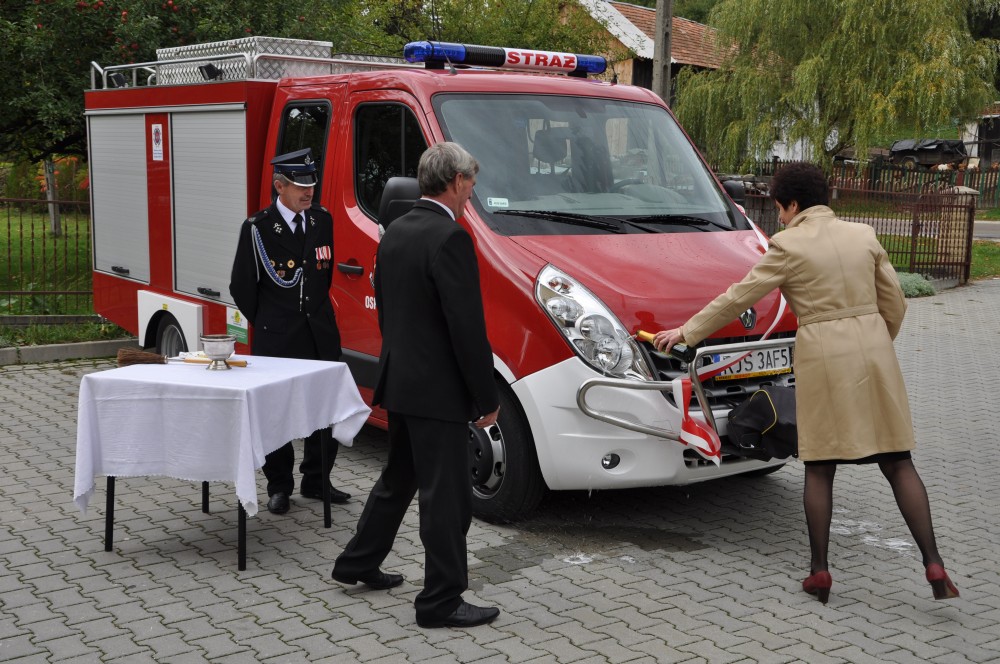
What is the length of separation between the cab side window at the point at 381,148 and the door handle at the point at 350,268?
0.30 metres

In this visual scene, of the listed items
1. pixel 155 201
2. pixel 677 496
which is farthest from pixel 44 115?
pixel 677 496

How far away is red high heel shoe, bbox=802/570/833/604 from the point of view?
4.84 m

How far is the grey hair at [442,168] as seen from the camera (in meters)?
4.30

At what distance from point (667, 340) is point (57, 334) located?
7.26 m

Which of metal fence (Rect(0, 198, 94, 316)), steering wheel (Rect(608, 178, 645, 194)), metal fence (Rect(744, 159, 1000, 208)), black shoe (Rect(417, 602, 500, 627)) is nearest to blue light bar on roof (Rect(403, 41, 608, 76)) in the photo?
steering wheel (Rect(608, 178, 645, 194))

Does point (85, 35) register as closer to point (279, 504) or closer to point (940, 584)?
point (279, 504)

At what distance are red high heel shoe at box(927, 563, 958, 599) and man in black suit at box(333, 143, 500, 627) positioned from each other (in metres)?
1.85

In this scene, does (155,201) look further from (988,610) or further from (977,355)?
(977,355)

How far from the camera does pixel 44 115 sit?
12.5 meters

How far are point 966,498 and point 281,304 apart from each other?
4014 millimetres

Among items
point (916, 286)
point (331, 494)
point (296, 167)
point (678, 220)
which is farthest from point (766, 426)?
point (916, 286)

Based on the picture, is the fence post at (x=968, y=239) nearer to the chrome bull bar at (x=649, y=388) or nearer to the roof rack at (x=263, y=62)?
the roof rack at (x=263, y=62)

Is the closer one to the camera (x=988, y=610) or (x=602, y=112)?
(x=988, y=610)

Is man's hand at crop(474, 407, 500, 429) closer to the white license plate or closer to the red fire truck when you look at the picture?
the red fire truck
